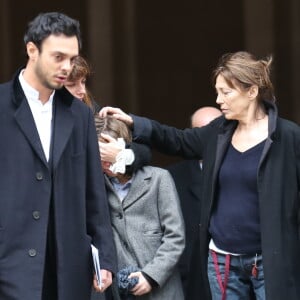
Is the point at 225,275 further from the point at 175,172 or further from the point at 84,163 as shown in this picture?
the point at 175,172

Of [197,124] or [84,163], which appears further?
[197,124]

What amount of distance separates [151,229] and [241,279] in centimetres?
52

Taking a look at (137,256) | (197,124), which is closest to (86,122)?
(137,256)

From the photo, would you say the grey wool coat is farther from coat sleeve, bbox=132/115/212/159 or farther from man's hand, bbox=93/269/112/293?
man's hand, bbox=93/269/112/293

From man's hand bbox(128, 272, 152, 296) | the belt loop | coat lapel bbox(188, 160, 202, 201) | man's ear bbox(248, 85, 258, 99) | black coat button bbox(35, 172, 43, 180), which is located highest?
man's ear bbox(248, 85, 258, 99)

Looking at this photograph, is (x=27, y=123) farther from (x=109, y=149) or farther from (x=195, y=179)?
(x=195, y=179)

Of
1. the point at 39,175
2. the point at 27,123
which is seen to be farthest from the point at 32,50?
the point at 39,175

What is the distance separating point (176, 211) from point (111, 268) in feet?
2.82

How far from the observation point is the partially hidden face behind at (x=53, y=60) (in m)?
4.42

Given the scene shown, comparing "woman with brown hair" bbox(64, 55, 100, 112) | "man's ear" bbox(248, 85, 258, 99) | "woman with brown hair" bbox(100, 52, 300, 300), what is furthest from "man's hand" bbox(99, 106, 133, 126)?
"man's ear" bbox(248, 85, 258, 99)

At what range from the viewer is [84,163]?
15.0ft

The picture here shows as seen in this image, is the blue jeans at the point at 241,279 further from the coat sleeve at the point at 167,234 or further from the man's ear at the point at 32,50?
the man's ear at the point at 32,50

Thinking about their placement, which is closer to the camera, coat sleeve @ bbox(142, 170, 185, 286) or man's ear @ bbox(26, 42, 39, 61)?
man's ear @ bbox(26, 42, 39, 61)

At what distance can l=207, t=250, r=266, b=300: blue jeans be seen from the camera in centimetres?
507
